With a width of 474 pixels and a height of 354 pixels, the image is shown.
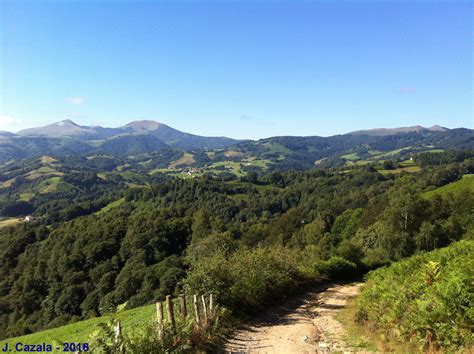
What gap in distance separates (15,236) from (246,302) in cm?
12940

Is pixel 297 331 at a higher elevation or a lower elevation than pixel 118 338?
lower

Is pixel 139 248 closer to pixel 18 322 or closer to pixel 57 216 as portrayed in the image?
pixel 18 322

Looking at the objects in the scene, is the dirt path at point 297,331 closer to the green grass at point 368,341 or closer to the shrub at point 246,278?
the green grass at point 368,341

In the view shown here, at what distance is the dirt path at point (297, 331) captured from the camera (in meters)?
14.8

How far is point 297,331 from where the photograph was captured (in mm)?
17906

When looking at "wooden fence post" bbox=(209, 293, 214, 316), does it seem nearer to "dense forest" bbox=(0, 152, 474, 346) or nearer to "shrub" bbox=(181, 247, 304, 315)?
"shrub" bbox=(181, 247, 304, 315)

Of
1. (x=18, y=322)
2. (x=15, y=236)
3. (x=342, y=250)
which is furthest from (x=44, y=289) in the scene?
(x=342, y=250)

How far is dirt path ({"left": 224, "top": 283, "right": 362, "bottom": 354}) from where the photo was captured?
14.8m

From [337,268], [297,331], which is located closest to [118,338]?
[297,331]

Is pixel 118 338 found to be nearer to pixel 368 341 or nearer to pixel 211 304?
pixel 211 304

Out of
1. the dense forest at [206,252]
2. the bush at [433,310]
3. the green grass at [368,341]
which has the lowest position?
the dense forest at [206,252]

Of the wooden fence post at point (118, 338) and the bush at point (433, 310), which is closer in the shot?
the wooden fence post at point (118, 338)

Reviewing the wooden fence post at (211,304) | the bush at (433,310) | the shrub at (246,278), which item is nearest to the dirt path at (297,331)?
the shrub at (246,278)

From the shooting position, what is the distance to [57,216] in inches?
7682
